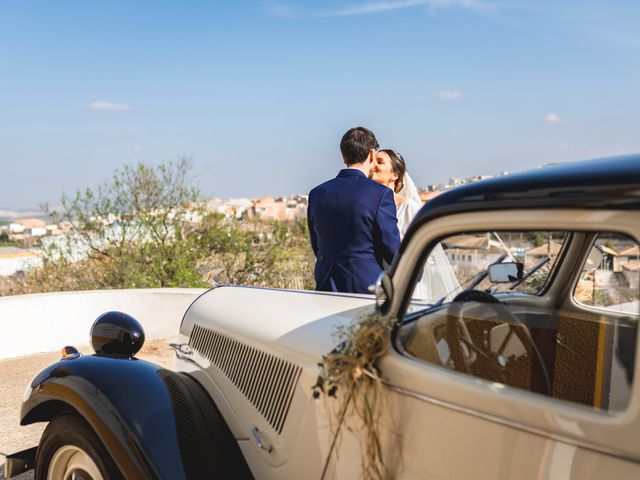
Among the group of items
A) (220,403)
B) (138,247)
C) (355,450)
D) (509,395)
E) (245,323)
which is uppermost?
(509,395)

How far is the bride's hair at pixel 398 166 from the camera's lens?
4.79 meters

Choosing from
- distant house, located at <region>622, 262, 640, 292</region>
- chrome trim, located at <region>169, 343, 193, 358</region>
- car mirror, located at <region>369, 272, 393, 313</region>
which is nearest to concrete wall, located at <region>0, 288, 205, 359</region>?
chrome trim, located at <region>169, 343, 193, 358</region>

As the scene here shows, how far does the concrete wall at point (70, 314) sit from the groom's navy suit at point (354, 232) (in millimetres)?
4803

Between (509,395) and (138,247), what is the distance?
10.4 m

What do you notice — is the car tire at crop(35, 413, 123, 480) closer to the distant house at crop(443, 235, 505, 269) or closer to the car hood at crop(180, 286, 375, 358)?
the car hood at crop(180, 286, 375, 358)

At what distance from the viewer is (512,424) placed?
163 cm

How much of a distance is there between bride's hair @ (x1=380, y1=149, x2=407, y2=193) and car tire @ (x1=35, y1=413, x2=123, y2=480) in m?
3.04

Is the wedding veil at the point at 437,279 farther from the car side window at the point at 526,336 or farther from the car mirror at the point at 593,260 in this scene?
the car mirror at the point at 593,260

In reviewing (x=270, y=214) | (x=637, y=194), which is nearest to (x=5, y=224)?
(x=270, y=214)

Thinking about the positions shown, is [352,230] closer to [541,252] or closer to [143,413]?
[541,252]

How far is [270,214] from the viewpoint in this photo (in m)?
13.5

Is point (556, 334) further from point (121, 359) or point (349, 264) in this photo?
point (121, 359)

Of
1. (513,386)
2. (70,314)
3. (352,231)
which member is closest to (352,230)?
(352,231)

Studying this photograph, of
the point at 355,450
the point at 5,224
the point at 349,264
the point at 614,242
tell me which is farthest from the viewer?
the point at 5,224
